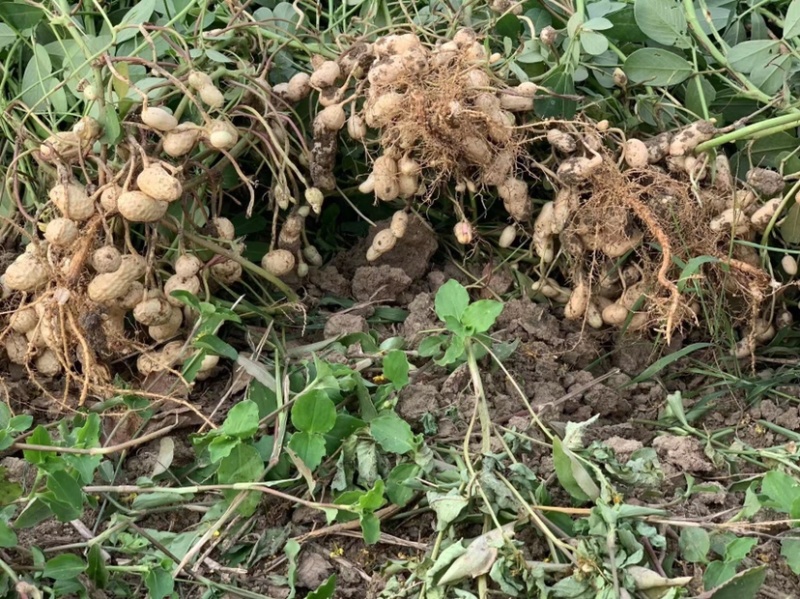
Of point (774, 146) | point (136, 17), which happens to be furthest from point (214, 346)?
point (774, 146)

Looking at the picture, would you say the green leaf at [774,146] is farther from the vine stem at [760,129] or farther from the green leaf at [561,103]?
the green leaf at [561,103]

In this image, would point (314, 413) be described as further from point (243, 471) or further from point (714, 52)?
point (714, 52)

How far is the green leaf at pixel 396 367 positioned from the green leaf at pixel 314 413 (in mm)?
90

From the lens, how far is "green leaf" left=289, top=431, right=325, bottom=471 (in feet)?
3.29

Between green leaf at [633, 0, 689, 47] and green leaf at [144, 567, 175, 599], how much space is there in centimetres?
97

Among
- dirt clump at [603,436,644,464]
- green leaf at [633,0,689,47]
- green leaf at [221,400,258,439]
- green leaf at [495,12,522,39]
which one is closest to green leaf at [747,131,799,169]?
green leaf at [633,0,689,47]

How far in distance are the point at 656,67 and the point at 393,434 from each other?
0.68m

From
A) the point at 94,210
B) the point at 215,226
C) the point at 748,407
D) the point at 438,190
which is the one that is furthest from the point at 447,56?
the point at 748,407

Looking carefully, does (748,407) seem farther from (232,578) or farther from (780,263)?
(232,578)

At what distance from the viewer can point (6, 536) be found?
2.97 feet

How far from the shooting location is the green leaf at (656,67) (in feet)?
4.34

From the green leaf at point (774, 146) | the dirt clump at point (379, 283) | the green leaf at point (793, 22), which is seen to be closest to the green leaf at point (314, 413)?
the dirt clump at point (379, 283)

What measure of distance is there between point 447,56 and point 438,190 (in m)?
0.22

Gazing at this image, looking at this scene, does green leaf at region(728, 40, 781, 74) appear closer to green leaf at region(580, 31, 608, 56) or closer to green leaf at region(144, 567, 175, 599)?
green leaf at region(580, 31, 608, 56)
